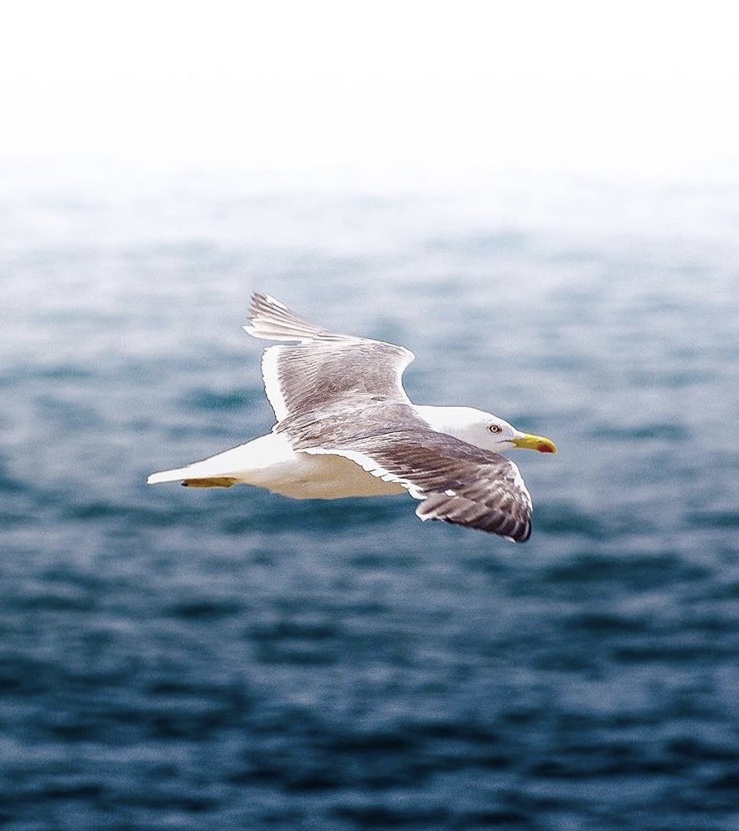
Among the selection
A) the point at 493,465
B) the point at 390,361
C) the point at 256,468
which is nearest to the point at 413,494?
the point at 493,465

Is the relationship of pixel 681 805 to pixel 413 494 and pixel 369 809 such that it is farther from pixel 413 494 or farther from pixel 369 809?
pixel 413 494

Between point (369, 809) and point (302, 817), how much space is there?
1655 mm

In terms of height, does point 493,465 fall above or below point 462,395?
above

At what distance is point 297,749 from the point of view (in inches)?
1359

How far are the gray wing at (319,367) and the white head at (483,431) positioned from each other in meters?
0.59

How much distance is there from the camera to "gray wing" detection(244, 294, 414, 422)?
1239 cm

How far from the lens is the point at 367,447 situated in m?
9.88

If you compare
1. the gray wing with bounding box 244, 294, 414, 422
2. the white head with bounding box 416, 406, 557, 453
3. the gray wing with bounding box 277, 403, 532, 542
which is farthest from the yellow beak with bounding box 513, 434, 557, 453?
the gray wing with bounding box 244, 294, 414, 422

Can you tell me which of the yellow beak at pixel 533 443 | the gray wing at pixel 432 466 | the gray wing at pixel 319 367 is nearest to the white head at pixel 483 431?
the yellow beak at pixel 533 443

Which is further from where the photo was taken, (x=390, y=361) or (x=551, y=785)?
(x=551, y=785)

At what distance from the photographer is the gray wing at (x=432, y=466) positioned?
846cm

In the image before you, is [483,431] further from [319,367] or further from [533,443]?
[319,367]

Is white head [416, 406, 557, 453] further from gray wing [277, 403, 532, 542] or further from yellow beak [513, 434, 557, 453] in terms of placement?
gray wing [277, 403, 532, 542]

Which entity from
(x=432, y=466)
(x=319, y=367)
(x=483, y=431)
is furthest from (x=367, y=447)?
(x=319, y=367)
